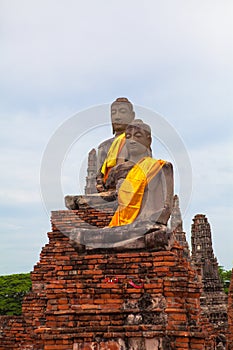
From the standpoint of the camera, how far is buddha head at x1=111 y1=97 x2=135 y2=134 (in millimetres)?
9070

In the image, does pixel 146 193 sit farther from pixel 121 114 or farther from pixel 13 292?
pixel 13 292

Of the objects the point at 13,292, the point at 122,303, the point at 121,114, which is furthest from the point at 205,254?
the point at 122,303

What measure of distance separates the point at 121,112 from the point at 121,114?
4 cm

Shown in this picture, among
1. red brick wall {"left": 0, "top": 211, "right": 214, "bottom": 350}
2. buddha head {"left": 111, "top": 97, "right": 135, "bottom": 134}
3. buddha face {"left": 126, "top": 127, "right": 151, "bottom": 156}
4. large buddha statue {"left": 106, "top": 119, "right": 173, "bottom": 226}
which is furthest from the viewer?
buddha head {"left": 111, "top": 97, "right": 135, "bottom": 134}

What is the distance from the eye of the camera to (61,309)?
582 centimetres

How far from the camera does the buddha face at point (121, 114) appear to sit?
909cm

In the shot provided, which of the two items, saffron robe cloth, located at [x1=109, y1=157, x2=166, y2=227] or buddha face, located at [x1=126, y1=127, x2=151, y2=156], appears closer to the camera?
saffron robe cloth, located at [x1=109, y1=157, x2=166, y2=227]

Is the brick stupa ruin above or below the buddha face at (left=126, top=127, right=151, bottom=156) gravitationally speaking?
below

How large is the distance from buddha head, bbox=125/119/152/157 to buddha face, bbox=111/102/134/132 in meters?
2.19

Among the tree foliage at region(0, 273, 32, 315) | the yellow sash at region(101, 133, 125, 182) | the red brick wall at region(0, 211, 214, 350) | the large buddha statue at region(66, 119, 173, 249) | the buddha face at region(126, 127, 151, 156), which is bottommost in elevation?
the red brick wall at region(0, 211, 214, 350)

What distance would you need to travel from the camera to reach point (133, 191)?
6.54 meters

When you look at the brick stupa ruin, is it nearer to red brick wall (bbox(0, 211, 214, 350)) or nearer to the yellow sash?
red brick wall (bbox(0, 211, 214, 350))

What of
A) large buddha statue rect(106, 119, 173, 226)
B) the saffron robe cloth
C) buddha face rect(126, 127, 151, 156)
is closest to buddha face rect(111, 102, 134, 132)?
buddha face rect(126, 127, 151, 156)

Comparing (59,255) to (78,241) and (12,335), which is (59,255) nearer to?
(78,241)
